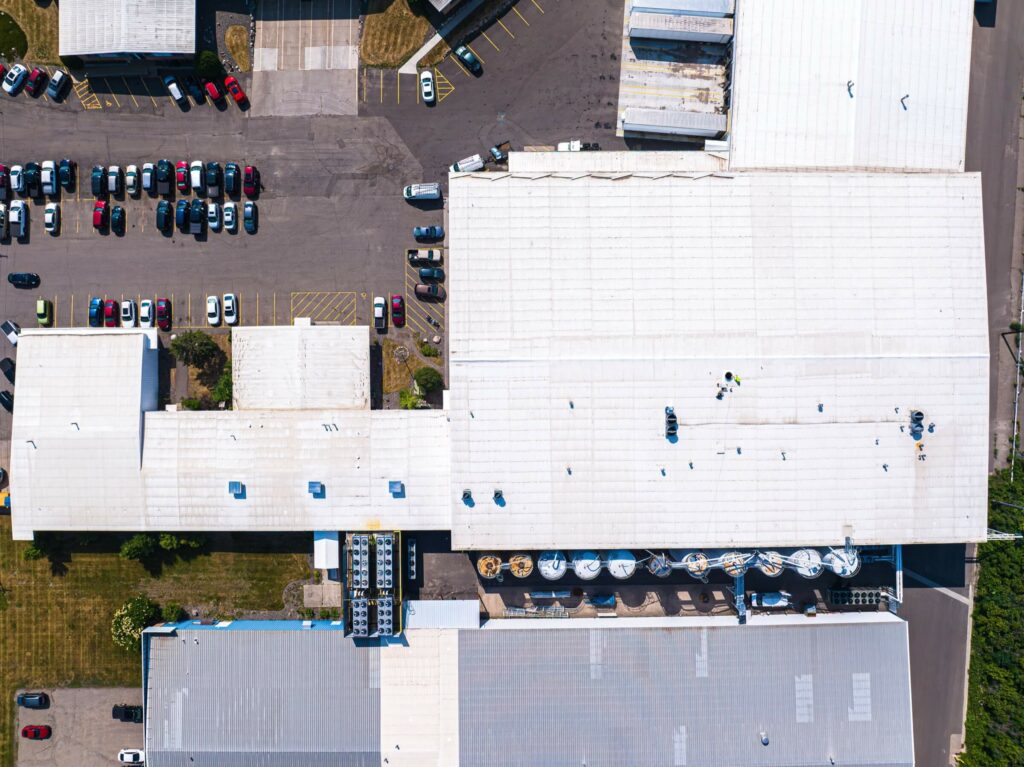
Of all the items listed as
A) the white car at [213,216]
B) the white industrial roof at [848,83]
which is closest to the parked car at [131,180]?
the white car at [213,216]

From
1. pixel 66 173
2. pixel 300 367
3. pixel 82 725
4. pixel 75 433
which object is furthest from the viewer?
pixel 82 725

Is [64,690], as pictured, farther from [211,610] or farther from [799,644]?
[799,644]

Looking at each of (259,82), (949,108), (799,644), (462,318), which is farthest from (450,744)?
(949,108)

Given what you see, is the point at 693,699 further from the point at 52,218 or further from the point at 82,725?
the point at 52,218

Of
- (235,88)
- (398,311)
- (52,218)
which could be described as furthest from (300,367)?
(52,218)

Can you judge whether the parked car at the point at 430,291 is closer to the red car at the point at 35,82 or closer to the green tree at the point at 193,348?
the green tree at the point at 193,348
